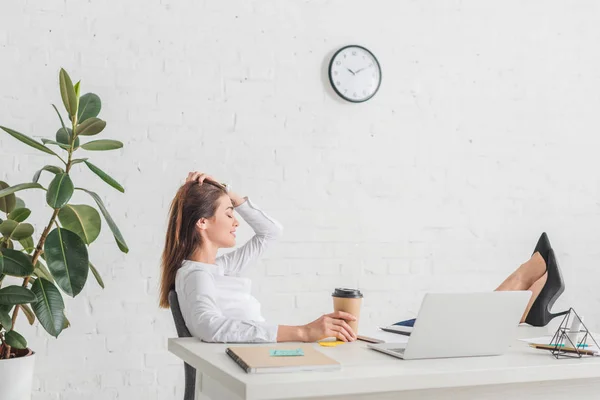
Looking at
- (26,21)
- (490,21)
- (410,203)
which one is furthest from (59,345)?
(490,21)

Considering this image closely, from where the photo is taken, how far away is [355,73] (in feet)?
11.0

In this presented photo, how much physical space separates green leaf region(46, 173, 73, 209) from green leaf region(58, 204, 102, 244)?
0.13 m

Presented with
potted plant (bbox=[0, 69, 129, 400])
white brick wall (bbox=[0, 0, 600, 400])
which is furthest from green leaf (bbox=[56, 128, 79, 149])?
white brick wall (bbox=[0, 0, 600, 400])

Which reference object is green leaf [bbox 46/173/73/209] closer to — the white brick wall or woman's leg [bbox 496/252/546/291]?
the white brick wall

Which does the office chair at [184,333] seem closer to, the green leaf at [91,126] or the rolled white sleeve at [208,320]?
the rolled white sleeve at [208,320]

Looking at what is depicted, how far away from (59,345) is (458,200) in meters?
2.02

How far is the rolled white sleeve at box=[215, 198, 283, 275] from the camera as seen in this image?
266cm

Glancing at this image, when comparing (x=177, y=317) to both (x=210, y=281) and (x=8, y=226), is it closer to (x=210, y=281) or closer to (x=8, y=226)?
(x=210, y=281)

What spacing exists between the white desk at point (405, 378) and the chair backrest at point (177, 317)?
245mm

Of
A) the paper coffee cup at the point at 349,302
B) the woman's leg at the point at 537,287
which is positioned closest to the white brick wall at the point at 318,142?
the woman's leg at the point at 537,287

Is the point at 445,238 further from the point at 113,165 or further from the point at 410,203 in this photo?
the point at 113,165

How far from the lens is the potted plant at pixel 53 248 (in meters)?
2.15

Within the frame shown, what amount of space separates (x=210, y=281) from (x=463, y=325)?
0.76 m

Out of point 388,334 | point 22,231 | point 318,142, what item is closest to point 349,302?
point 388,334
